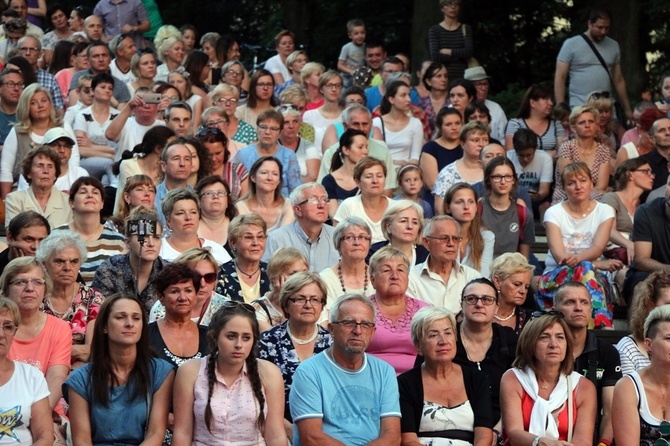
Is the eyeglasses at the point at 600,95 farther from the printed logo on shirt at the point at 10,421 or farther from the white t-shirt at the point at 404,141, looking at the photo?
the printed logo on shirt at the point at 10,421

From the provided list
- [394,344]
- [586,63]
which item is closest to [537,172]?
[586,63]

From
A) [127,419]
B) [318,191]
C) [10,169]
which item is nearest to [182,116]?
[10,169]

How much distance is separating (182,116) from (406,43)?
7.64m

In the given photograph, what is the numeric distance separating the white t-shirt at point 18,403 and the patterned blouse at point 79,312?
106 cm

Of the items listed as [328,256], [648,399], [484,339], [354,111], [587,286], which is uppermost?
[354,111]

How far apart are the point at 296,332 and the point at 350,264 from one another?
3.91 ft

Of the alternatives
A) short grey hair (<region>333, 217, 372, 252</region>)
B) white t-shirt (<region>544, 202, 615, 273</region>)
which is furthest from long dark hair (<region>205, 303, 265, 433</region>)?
white t-shirt (<region>544, 202, 615, 273</region>)

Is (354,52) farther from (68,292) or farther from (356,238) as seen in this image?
(68,292)

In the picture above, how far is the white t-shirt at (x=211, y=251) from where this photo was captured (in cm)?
971

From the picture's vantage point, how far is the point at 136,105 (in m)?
12.7

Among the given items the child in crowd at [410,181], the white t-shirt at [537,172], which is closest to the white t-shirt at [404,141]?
the white t-shirt at [537,172]

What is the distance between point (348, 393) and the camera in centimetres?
788

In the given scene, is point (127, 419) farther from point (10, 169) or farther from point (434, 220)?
point (10, 169)

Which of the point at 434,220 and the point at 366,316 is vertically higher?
the point at 434,220
